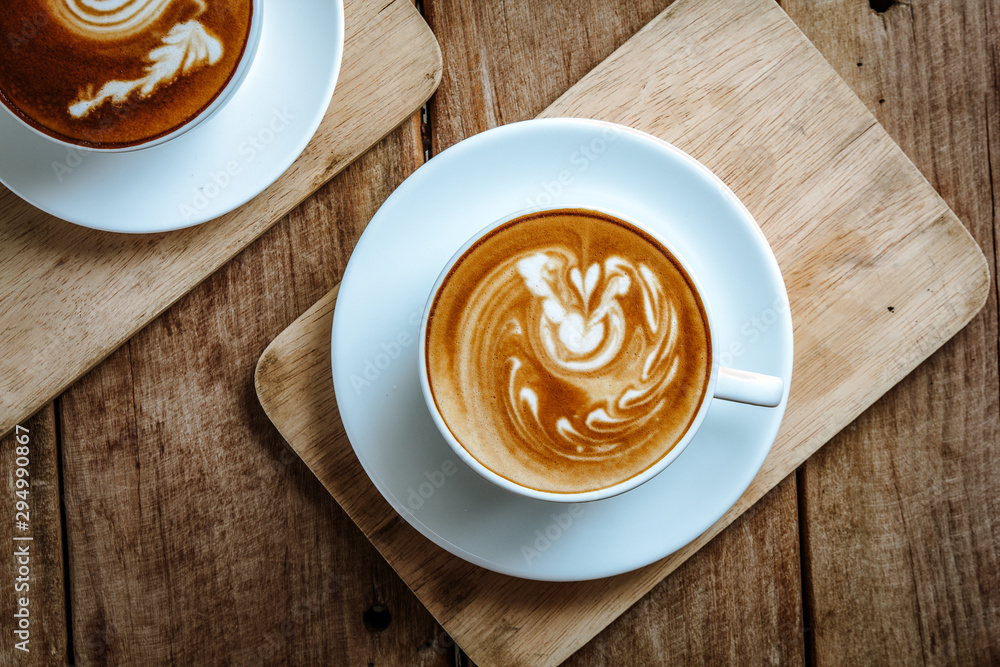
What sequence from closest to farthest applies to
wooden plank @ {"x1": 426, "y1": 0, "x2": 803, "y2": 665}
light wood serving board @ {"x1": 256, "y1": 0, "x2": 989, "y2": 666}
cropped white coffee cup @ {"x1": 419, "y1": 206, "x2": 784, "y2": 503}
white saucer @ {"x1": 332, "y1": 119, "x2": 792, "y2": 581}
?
cropped white coffee cup @ {"x1": 419, "y1": 206, "x2": 784, "y2": 503} → white saucer @ {"x1": 332, "y1": 119, "x2": 792, "y2": 581} → light wood serving board @ {"x1": 256, "y1": 0, "x2": 989, "y2": 666} → wooden plank @ {"x1": 426, "y1": 0, "x2": 803, "y2": 665}

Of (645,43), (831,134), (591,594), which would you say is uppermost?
(645,43)

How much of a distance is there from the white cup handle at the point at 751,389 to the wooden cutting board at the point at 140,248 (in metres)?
0.72

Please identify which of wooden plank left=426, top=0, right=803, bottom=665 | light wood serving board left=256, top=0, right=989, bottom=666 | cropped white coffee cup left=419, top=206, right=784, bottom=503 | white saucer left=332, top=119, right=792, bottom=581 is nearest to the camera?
cropped white coffee cup left=419, top=206, right=784, bottom=503

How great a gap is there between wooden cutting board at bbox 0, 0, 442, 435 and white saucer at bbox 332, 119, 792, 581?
0.82 ft

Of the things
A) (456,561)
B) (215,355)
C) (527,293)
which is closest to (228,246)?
(215,355)

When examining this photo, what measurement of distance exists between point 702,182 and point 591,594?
734 millimetres

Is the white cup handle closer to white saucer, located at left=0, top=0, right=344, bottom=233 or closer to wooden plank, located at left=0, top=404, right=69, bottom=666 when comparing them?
white saucer, located at left=0, top=0, right=344, bottom=233

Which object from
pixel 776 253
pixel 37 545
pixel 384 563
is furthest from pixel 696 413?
pixel 37 545

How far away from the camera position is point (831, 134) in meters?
1.14

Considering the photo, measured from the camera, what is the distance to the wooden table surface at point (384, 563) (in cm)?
126

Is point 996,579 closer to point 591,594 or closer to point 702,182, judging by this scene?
point 591,594

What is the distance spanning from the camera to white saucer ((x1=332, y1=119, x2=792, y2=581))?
39.8 inches

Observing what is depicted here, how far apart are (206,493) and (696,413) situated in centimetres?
95

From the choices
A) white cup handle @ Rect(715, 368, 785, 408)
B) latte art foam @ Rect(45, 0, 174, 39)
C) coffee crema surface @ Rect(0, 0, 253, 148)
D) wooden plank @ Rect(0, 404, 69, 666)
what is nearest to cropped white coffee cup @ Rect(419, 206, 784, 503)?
white cup handle @ Rect(715, 368, 785, 408)
